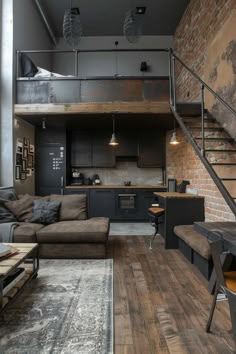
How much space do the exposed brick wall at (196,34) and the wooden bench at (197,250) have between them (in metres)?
2.94

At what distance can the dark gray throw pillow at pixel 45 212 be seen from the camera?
4055 millimetres

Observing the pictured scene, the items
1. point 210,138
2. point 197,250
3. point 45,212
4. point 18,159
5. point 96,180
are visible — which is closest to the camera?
point 197,250

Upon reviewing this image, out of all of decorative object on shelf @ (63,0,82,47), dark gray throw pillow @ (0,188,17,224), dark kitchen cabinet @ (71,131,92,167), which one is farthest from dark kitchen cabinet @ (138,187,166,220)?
decorative object on shelf @ (63,0,82,47)

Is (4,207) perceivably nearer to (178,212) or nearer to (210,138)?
(178,212)

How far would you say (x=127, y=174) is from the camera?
7.23 metres

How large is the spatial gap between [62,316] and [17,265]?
1.91 feet

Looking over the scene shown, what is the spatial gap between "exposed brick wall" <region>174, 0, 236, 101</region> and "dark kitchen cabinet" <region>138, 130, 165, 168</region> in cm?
117

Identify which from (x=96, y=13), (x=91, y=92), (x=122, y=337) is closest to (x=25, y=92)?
(x=91, y=92)

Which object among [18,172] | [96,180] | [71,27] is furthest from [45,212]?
[71,27]

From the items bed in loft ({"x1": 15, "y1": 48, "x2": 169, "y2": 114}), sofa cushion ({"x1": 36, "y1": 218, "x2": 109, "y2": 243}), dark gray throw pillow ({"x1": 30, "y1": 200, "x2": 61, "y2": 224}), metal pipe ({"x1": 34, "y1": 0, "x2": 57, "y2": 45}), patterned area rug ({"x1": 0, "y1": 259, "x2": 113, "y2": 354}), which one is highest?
metal pipe ({"x1": 34, "y1": 0, "x2": 57, "y2": 45})

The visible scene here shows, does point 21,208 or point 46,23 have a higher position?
point 46,23

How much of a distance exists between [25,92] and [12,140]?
3.31 feet

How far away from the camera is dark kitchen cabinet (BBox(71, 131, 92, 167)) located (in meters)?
6.89

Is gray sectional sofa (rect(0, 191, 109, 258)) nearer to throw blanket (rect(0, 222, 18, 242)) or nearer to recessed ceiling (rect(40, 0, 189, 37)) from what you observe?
throw blanket (rect(0, 222, 18, 242))
